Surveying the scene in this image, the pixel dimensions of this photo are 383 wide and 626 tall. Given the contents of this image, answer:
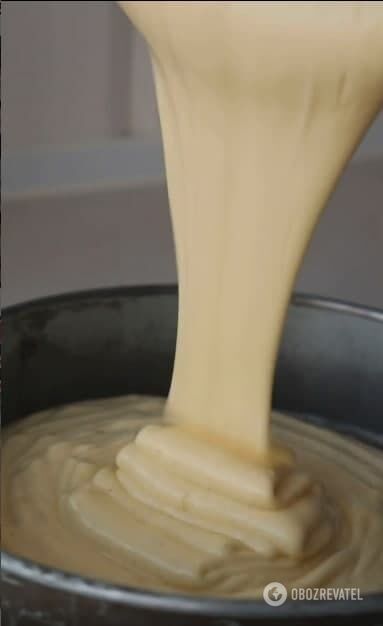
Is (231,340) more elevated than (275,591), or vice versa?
(231,340)

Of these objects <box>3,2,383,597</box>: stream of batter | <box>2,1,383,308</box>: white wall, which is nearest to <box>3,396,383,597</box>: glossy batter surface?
<box>3,2,383,597</box>: stream of batter

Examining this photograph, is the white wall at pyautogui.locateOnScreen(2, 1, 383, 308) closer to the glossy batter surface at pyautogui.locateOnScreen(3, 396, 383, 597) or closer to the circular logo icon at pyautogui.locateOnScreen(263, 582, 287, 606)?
the glossy batter surface at pyautogui.locateOnScreen(3, 396, 383, 597)

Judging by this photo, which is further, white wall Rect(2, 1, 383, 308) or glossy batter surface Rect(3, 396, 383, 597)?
white wall Rect(2, 1, 383, 308)

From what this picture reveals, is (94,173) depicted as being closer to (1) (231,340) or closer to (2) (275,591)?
(1) (231,340)

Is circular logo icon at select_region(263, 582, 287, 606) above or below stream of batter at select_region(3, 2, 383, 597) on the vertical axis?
below

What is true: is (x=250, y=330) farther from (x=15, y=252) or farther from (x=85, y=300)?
(x=15, y=252)

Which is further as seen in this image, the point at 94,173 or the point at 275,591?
the point at 94,173

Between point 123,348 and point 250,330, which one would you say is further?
point 123,348

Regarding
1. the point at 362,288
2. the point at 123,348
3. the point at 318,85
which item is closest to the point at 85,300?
the point at 123,348

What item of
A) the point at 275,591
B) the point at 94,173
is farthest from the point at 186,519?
the point at 94,173
